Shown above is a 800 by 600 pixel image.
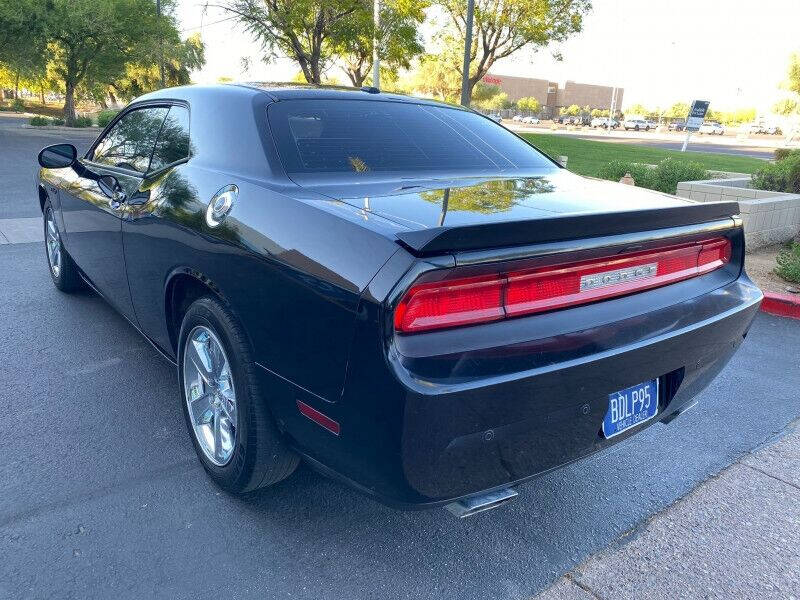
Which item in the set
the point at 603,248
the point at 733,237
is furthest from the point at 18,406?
the point at 733,237

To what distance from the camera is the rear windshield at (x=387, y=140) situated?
8.95ft

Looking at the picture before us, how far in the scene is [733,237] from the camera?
2.78 m

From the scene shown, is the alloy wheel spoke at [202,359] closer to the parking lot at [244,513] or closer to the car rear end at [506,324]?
the parking lot at [244,513]

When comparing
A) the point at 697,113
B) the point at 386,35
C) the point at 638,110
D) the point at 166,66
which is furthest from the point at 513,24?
the point at 638,110

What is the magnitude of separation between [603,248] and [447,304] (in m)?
0.61

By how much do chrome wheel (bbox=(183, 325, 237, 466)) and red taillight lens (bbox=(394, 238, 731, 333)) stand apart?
1.00m

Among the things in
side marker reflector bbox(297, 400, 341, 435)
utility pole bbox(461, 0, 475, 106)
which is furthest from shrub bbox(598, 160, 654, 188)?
side marker reflector bbox(297, 400, 341, 435)

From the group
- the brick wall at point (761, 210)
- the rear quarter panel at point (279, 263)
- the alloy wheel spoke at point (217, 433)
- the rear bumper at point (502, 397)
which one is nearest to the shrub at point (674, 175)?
the brick wall at point (761, 210)

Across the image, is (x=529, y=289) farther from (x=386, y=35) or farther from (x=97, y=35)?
(x=97, y=35)

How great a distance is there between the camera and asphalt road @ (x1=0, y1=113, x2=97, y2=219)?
969cm

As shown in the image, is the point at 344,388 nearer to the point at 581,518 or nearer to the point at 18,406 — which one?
the point at 581,518

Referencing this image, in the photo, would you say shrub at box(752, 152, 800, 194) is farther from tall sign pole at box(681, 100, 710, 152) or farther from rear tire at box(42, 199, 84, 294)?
tall sign pole at box(681, 100, 710, 152)

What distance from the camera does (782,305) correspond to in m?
5.55

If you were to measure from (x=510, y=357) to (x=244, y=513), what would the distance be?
54.3 inches
